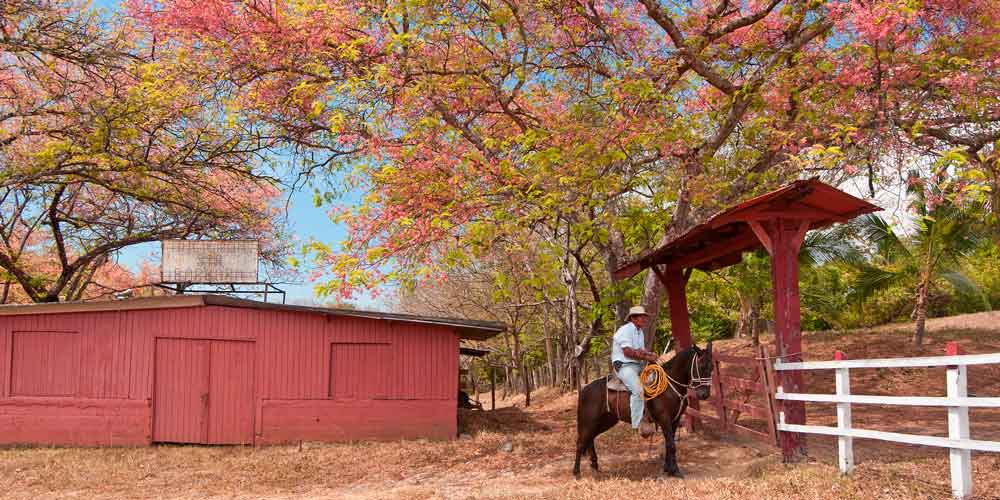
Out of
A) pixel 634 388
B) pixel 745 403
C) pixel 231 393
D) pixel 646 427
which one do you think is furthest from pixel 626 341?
pixel 231 393

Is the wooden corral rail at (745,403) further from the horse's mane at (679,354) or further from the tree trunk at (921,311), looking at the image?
the tree trunk at (921,311)

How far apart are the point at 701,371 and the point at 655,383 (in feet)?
1.82

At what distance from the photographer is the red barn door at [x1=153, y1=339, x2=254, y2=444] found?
15.4 meters

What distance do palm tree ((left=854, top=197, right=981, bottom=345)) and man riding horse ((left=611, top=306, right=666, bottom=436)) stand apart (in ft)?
39.2

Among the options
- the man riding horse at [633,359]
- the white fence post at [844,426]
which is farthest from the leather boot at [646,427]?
the white fence post at [844,426]

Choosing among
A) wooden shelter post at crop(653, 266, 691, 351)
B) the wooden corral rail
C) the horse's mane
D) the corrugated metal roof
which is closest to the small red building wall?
the corrugated metal roof

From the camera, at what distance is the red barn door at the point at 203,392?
15.4m

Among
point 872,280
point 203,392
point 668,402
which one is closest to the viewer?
point 668,402

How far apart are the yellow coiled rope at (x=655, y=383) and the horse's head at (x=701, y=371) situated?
309 millimetres

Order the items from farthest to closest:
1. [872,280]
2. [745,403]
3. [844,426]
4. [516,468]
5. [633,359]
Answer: [872,280], [745,403], [516,468], [633,359], [844,426]

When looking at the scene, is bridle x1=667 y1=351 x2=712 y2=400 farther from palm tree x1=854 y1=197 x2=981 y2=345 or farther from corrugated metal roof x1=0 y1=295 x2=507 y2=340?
palm tree x1=854 y1=197 x2=981 y2=345

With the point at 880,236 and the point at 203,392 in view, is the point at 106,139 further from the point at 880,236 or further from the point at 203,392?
the point at 880,236

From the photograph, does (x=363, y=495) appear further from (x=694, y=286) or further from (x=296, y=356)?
(x=694, y=286)

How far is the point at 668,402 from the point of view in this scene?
927 cm
